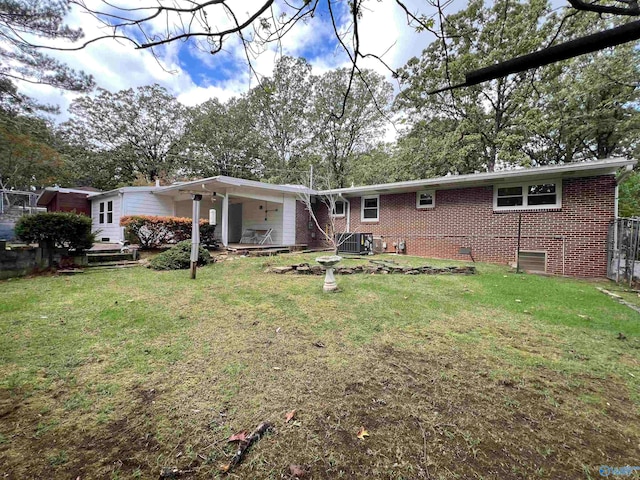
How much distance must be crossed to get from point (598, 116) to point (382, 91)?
1182 cm

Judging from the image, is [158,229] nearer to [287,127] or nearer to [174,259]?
[174,259]

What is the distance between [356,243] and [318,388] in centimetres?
896

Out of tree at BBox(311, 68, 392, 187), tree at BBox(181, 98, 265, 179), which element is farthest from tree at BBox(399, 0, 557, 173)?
tree at BBox(181, 98, 265, 179)

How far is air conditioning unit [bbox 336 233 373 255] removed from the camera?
35.9 feet

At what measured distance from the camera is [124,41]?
8.00 feet

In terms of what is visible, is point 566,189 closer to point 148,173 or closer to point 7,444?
point 7,444

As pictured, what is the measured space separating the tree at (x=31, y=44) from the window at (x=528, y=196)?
35.9ft

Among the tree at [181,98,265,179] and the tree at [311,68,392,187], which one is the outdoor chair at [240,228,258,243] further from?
the tree at [181,98,265,179]

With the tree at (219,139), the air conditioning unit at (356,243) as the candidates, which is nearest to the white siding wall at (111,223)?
the air conditioning unit at (356,243)

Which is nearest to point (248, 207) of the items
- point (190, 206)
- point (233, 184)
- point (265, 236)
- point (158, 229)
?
point (265, 236)

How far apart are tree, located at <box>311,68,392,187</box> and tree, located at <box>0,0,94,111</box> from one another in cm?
1871

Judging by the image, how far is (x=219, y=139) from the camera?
25.3 m

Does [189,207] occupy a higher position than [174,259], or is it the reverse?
[189,207]

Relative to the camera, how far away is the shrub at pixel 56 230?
6141 mm
